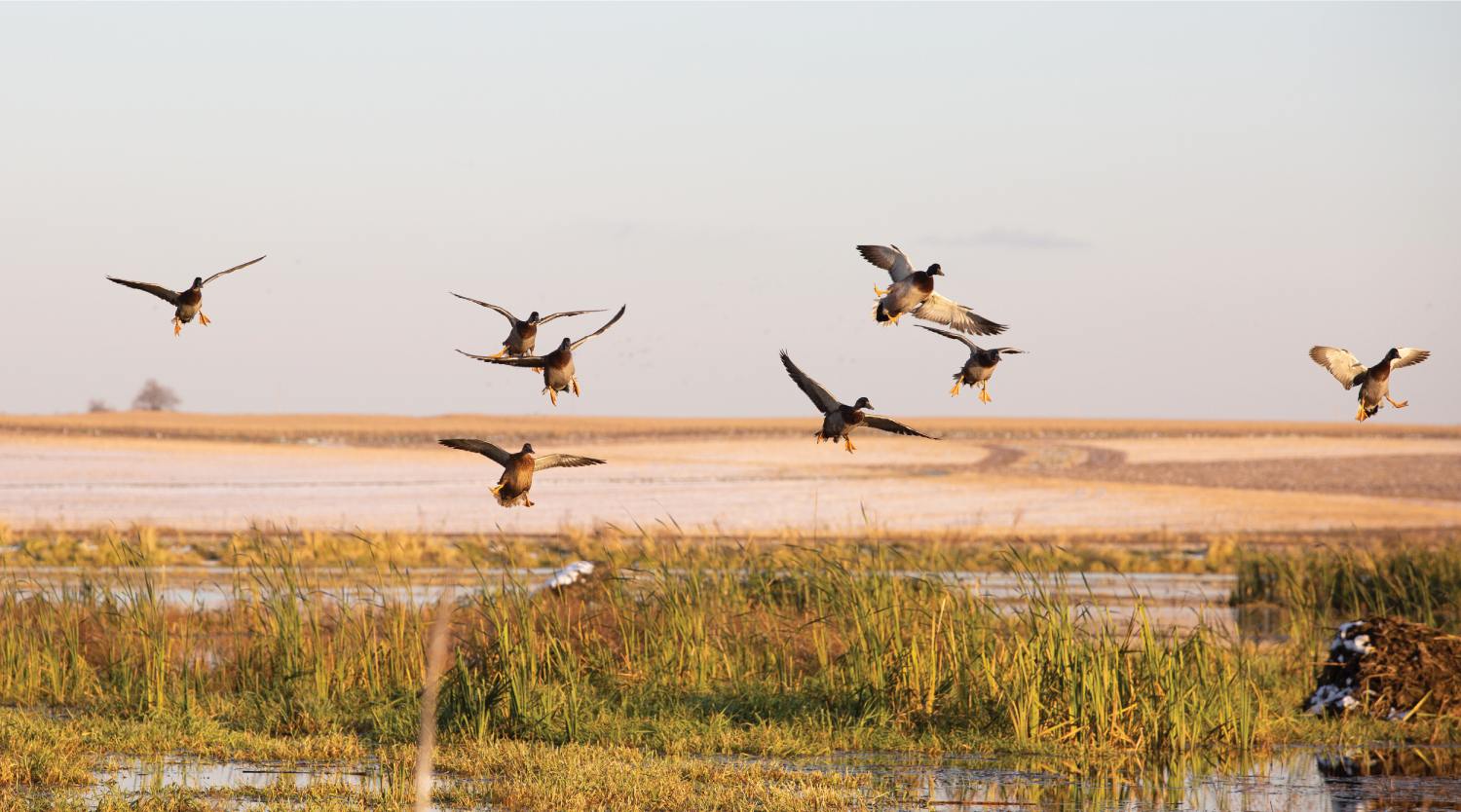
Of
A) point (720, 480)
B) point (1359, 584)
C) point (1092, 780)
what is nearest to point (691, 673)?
point (1092, 780)

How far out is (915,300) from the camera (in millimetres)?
10539

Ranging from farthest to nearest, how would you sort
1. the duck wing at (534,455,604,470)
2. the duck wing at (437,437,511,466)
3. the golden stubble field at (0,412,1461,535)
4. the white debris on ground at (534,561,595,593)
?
the golden stubble field at (0,412,1461,535)
the white debris on ground at (534,561,595,593)
the duck wing at (534,455,604,470)
the duck wing at (437,437,511,466)

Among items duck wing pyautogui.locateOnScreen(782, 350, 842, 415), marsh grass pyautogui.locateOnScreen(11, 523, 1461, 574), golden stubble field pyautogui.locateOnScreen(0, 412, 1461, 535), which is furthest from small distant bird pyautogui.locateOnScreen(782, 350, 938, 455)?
marsh grass pyautogui.locateOnScreen(11, 523, 1461, 574)

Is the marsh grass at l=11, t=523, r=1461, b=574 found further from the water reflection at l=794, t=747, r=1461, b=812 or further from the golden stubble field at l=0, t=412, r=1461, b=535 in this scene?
the water reflection at l=794, t=747, r=1461, b=812

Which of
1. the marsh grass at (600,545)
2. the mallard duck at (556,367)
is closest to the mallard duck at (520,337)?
the mallard duck at (556,367)

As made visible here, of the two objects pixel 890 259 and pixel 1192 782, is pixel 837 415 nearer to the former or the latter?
pixel 890 259

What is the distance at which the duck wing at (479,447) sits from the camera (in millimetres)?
8377

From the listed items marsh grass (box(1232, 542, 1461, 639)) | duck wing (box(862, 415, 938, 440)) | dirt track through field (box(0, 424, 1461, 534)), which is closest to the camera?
duck wing (box(862, 415, 938, 440))

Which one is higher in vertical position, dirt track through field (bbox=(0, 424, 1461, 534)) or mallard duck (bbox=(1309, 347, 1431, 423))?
mallard duck (bbox=(1309, 347, 1431, 423))

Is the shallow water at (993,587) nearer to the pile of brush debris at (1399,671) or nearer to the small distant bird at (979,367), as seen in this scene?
the pile of brush debris at (1399,671)

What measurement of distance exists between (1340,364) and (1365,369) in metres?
0.17

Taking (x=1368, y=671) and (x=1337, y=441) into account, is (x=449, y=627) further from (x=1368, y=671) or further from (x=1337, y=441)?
(x=1337, y=441)

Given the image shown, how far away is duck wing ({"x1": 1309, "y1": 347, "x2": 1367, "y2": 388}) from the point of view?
34.7 feet

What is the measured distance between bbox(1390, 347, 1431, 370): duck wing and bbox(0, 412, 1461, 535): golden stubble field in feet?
27.3
